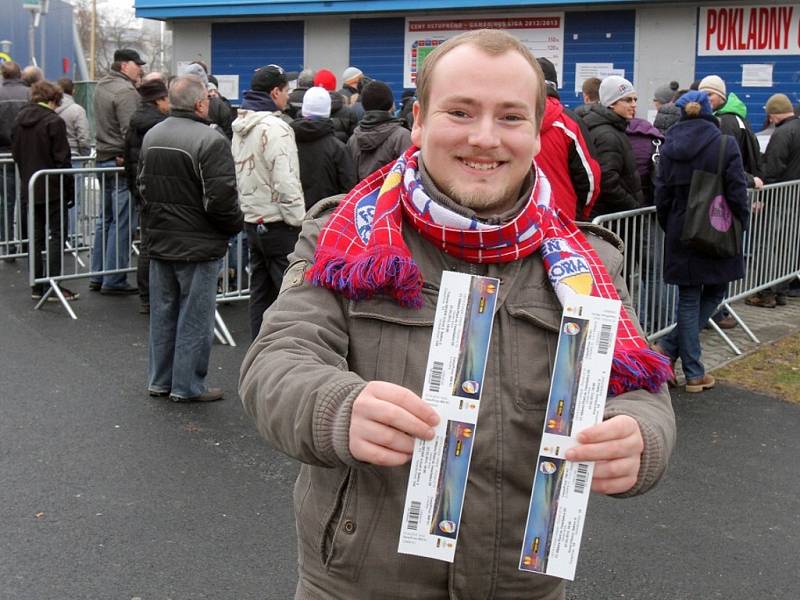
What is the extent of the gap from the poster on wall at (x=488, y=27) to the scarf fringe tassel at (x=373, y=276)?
575 inches

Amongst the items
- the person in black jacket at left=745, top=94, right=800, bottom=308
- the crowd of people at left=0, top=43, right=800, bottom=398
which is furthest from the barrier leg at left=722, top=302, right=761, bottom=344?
the person in black jacket at left=745, top=94, right=800, bottom=308

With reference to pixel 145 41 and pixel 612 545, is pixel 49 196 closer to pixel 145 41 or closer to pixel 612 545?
pixel 612 545

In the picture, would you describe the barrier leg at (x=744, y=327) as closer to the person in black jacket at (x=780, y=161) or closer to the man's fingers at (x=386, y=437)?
the person in black jacket at (x=780, y=161)

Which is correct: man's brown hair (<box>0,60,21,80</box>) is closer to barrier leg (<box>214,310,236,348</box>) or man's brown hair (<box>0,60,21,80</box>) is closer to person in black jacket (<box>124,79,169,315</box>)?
person in black jacket (<box>124,79,169,315</box>)

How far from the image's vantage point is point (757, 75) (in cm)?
1512

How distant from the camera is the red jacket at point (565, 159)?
6.49 metres

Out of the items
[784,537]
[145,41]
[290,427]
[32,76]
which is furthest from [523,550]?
[145,41]

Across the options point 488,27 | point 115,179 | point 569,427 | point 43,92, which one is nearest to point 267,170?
point 115,179

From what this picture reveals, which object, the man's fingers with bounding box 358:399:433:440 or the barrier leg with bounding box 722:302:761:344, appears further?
the barrier leg with bounding box 722:302:761:344

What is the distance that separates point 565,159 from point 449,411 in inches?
197

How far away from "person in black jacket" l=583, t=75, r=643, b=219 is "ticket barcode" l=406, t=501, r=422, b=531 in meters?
6.13

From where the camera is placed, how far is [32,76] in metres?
13.2

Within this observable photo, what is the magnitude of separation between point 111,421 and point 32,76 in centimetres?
790

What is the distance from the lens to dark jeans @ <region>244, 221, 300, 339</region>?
307 inches
